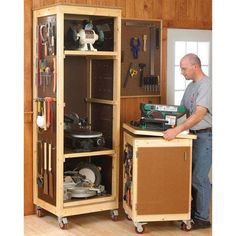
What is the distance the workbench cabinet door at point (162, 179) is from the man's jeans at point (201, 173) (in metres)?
0.14

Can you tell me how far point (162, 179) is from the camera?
427 centimetres

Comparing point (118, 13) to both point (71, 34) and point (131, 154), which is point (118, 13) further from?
point (131, 154)

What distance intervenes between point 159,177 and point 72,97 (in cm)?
133

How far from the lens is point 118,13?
4.54 metres

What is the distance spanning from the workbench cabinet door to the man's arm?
0.12 m

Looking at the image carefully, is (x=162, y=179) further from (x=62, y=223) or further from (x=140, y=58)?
(x=140, y=58)

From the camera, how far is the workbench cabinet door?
423cm

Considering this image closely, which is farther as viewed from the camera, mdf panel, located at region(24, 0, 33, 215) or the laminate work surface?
mdf panel, located at region(24, 0, 33, 215)

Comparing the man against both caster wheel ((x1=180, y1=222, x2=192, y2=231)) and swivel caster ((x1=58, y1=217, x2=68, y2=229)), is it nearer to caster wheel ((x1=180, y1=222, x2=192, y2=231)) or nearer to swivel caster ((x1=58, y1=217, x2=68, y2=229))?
caster wheel ((x1=180, y1=222, x2=192, y2=231))

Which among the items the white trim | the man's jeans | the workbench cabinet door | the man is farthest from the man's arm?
the white trim
